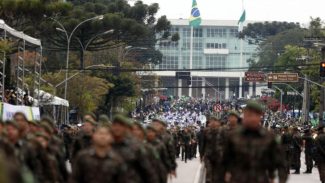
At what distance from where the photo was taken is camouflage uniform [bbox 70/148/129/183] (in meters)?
10.2

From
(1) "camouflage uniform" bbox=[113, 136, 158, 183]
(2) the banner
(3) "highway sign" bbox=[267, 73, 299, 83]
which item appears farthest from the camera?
(3) "highway sign" bbox=[267, 73, 299, 83]

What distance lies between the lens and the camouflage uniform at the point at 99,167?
10.2 m

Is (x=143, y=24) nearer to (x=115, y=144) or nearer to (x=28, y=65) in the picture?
(x=28, y=65)

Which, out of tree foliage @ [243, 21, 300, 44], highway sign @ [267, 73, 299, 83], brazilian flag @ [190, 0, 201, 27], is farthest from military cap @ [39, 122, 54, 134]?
tree foliage @ [243, 21, 300, 44]

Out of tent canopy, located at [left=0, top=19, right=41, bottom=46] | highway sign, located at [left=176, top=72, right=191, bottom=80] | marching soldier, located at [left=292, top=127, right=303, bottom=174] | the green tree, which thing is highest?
the green tree

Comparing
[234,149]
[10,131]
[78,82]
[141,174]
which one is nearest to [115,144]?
[141,174]

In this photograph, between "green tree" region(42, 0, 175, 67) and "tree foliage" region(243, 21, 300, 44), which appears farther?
"tree foliage" region(243, 21, 300, 44)

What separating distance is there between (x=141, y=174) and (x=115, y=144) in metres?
0.65

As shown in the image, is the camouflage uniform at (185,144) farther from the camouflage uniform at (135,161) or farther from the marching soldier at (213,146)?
the camouflage uniform at (135,161)

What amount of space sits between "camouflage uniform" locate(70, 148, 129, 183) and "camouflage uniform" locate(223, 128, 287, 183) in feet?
5.00

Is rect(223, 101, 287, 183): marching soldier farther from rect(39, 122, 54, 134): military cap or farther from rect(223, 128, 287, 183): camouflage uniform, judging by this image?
rect(39, 122, 54, 134): military cap

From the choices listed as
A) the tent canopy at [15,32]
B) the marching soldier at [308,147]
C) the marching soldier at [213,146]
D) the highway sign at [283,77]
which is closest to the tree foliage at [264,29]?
the highway sign at [283,77]

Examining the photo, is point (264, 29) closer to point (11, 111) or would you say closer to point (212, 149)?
point (11, 111)

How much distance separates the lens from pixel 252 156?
11.1 meters
